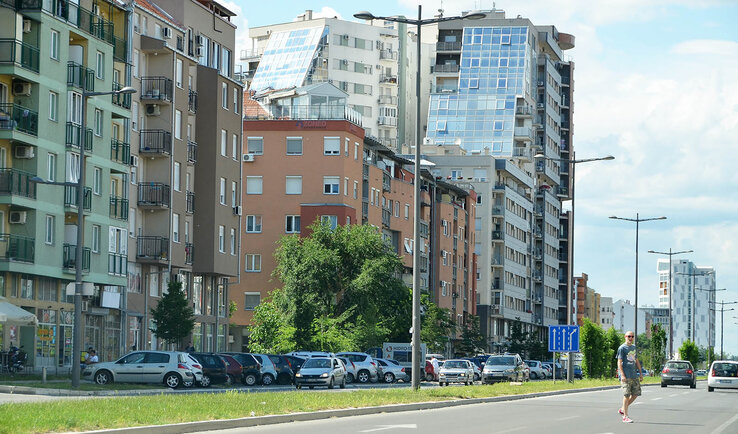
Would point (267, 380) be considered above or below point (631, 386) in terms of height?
below

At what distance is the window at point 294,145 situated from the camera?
302 feet

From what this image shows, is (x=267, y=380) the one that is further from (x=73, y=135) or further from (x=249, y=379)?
(x=73, y=135)

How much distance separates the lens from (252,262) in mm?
90938

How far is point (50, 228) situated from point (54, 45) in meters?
7.84

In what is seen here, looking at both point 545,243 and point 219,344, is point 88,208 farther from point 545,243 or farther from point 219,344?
point 545,243

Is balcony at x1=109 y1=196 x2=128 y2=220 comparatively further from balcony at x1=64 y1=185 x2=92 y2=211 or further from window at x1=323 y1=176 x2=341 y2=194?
window at x1=323 y1=176 x2=341 y2=194

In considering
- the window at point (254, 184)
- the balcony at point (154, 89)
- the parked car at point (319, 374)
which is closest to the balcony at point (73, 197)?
the balcony at point (154, 89)

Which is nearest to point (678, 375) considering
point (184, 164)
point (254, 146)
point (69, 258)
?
point (184, 164)

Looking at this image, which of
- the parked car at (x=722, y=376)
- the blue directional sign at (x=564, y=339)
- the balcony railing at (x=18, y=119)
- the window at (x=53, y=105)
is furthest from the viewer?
the parked car at (x=722, y=376)

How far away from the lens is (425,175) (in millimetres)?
112125

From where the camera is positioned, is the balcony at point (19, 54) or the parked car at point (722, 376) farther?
the parked car at point (722, 376)

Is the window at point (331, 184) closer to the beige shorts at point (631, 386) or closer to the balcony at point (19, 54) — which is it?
the balcony at point (19, 54)

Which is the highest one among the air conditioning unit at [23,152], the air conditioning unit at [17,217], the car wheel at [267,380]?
the air conditioning unit at [23,152]

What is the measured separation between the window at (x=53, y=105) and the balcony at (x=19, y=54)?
1996 millimetres
